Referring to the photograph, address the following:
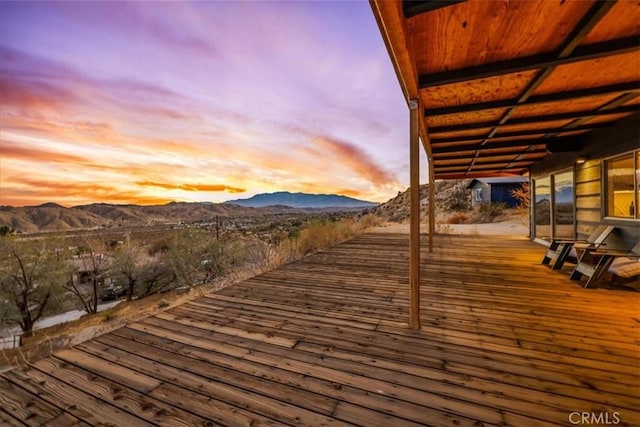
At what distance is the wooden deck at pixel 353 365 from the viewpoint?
1.34 m

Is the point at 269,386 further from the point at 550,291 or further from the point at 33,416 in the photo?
the point at 550,291

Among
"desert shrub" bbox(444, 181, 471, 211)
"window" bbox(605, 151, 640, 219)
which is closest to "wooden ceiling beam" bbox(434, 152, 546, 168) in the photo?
"window" bbox(605, 151, 640, 219)

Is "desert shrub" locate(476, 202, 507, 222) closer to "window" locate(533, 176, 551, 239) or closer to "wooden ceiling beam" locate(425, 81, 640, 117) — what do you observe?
"window" locate(533, 176, 551, 239)

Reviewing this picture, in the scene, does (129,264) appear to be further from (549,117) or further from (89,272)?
(549,117)

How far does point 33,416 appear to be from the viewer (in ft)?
4.44

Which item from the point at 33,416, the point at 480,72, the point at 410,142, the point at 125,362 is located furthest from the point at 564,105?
the point at 33,416

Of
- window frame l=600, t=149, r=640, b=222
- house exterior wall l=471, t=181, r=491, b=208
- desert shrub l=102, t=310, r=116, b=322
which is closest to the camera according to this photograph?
window frame l=600, t=149, r=640, b=222

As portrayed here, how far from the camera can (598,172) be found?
4.48 m

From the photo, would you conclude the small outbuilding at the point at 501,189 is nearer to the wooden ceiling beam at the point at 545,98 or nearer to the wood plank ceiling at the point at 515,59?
the wood plank ceiling at the point at 515,59

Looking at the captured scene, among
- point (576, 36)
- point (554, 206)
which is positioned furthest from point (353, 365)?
point (554, 206)

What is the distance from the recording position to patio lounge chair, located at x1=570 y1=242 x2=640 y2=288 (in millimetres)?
3236

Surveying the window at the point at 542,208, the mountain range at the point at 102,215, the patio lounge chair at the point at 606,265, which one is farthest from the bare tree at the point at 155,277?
the window at the point at 542,208

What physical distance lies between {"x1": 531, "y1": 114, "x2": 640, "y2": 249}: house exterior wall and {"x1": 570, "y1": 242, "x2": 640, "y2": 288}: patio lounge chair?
1.09 feet

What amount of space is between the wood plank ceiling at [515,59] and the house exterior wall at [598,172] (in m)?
0.33
